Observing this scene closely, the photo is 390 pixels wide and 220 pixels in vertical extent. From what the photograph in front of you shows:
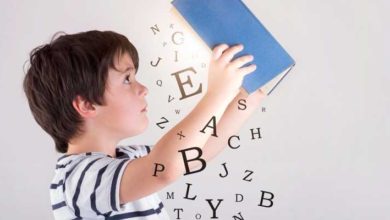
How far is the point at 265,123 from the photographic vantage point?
0.54m

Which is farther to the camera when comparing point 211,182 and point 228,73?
point 211,182

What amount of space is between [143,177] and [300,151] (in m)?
0.23

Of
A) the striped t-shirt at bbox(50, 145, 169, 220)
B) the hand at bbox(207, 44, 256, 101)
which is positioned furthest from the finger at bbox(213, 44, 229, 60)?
the striped t-shirt at bbox(50, 145, 169, 220)

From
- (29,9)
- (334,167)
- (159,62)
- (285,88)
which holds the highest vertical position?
(29,9)

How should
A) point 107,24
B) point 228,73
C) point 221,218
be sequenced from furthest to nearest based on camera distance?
point 107,24 → point 221,218 → point 228,73

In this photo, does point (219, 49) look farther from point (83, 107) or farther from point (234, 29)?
point (83, 107)

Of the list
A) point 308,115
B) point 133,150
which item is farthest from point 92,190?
point 308,115

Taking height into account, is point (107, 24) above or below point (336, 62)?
above

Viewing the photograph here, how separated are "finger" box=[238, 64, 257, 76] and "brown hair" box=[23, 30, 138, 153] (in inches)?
4.3

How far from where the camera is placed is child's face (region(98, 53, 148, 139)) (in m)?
0.42

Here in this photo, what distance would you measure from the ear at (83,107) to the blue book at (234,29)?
115mm

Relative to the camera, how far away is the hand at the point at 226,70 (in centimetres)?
37

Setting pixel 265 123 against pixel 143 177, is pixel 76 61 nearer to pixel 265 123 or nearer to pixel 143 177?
pixel 143 177

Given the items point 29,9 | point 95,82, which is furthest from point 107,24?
point 95,82
